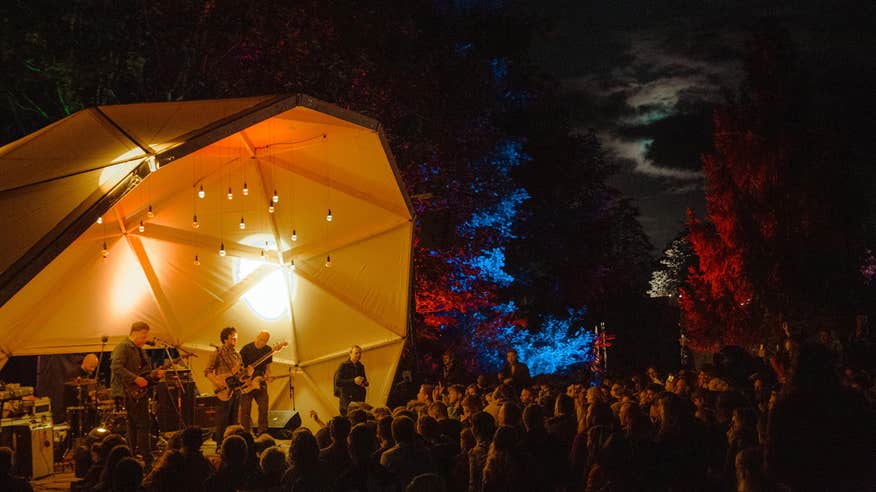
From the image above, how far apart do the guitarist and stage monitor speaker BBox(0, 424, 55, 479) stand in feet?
3.90

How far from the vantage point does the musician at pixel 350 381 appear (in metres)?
13.6

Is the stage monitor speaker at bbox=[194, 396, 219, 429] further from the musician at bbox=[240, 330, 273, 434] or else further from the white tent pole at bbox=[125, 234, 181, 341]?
the white tent pole at bbox=[125, 234, 181, 341]

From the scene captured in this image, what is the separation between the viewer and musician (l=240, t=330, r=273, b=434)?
13.5m

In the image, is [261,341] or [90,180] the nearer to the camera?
[90,180]

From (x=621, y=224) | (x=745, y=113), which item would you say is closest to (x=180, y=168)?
(x=745, y=113)

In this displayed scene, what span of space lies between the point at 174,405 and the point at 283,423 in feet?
6.02

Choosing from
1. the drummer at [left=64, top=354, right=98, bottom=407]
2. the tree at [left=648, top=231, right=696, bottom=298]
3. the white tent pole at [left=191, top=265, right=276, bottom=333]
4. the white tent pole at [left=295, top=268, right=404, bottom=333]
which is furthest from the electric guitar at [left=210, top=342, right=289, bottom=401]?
the tree at [left=648, top=231, right=696, bottom=298]

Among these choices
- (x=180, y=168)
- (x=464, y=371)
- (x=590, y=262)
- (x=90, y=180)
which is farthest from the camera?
(x=590, y=262)

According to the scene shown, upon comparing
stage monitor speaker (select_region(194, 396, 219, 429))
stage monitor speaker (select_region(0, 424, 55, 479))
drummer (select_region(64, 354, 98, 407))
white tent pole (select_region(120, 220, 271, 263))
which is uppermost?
white tent pole (select_region(120, 220, 271, 263))

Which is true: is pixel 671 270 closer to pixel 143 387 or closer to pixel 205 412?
pixel 205 412

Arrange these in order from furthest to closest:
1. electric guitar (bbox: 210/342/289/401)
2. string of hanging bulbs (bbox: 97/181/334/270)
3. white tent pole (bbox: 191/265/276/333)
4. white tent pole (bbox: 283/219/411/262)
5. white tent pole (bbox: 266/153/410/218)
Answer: white tent pole (bbox: 191/265/276/333)
white tent pole (bbox: 283/219/411/262)
white tent pole (bbox: 266/153/410/218)
string of hanging bulbs (bbox: 97/181/334/270)
electric guitar (bbox: 210/342/289/401)

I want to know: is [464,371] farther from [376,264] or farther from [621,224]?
[621,224]

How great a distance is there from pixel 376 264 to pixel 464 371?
912 centimetres

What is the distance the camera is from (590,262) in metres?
30.3
